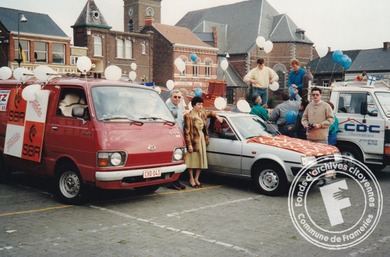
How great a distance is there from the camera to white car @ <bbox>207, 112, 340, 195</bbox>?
830 centimetres

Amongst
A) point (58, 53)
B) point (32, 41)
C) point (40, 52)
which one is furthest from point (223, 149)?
point (58, 53)

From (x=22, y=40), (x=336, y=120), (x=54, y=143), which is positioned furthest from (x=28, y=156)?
(x=22, y=40)

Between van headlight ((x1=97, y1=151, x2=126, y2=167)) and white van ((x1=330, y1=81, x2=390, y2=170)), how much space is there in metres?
6.24

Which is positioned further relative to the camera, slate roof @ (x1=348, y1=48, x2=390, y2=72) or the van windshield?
slate roof @ (x1=348, y1=48, x2=390, y2=72)

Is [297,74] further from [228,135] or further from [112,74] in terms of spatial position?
[112,74]

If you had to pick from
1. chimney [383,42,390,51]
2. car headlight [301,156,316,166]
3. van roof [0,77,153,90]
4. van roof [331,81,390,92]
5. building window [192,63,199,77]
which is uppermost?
chimney [383,42,390,51]

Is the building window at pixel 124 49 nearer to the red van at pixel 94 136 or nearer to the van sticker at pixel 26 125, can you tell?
the van sticker at pixel 26 125

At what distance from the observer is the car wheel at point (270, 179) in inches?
328

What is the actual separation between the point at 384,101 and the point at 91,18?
39.3 meters

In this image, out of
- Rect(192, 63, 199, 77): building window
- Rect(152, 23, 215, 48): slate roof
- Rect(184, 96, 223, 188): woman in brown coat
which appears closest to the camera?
Rect(184, 96, 223, 188): woman in brown coat

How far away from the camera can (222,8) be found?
68188 millimetres

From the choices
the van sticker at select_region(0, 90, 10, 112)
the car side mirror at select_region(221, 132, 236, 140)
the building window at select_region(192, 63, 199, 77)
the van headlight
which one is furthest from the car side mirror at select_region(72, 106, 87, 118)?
the building window at select_region(192, 63, 199, 77)

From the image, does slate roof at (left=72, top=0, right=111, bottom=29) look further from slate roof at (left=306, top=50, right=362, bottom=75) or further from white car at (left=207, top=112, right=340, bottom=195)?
white car at (left=207, top=112, right=340, bottom=195)

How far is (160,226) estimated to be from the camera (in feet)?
20.9
